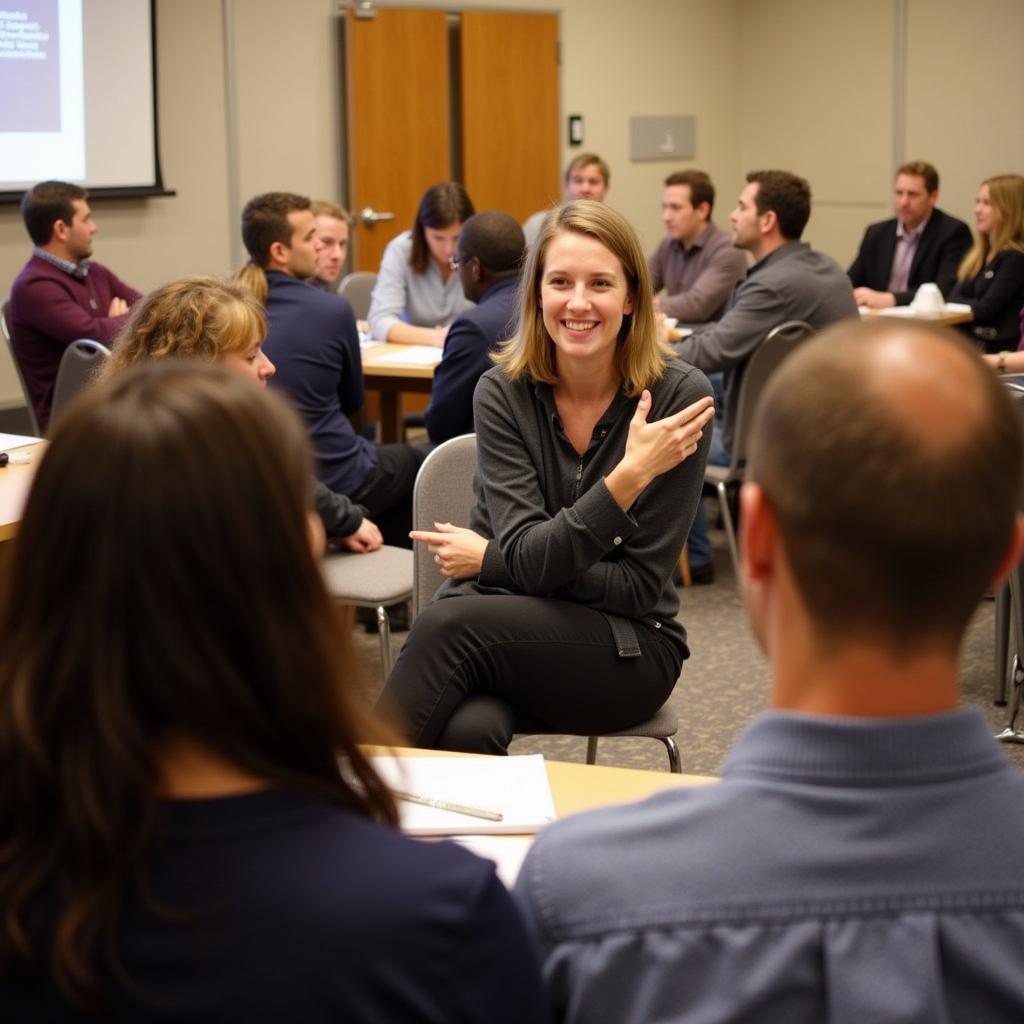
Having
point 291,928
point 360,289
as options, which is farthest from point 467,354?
point 291,928

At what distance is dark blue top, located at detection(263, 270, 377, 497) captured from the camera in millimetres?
3744

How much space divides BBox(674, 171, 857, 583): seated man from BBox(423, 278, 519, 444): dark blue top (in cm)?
107

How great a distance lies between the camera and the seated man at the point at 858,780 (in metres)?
0.86

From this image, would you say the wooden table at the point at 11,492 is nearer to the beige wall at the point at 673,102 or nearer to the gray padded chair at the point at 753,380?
the gray padded chair at the point at 753,380

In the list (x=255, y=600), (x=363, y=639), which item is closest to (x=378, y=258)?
(x=363, y=639)

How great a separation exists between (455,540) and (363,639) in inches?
79.5

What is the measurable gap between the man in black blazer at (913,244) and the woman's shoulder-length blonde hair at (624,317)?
4.12 metres

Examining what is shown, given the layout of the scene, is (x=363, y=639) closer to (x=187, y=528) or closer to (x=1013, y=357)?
(x=1013, y=357)

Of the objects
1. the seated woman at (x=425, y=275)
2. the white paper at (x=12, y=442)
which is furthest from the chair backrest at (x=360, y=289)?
the white paper at (x=12, y=442)

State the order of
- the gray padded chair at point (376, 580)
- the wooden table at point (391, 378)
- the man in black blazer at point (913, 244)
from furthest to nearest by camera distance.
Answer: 1. the man in black blazer at point (913, 244)
2. the wooden table at point (391, 378)
3. the gray padded chair at point (376, 580)

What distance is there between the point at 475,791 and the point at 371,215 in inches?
255

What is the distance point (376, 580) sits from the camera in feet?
10.8

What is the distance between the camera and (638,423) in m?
2.37

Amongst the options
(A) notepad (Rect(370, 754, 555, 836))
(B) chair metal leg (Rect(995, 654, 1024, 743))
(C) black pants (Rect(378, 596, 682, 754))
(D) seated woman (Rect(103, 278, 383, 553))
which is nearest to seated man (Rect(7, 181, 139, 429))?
(D) seated woman (Rect(103, 278, 383, 553))
